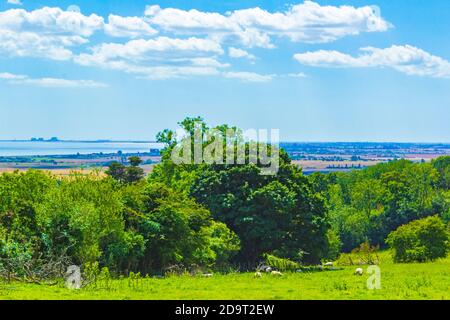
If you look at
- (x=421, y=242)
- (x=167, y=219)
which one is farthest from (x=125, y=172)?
(x=167, y=219)

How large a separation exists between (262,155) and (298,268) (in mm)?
8553

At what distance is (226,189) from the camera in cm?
4956

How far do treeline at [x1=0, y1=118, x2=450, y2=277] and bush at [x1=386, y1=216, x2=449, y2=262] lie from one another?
9.30 meters

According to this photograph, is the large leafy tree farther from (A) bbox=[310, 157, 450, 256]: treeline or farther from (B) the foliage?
(A) bbox=[310, 157, 450, 256]: treeline

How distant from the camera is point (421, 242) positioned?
6066cm

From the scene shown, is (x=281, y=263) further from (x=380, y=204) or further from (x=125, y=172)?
(x=380, y=204)

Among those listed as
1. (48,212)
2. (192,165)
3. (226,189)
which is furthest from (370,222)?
(48,212)

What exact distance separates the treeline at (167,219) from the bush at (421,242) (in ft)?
30.5

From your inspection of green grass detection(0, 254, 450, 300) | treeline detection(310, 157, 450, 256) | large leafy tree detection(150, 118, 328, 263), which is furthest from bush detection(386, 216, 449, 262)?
treeline detection(310, 157, 450, 256)

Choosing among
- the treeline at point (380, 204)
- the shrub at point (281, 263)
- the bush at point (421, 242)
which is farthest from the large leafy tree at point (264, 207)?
the treeline at point (380, 204)

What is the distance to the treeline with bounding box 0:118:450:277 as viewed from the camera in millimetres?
33406
